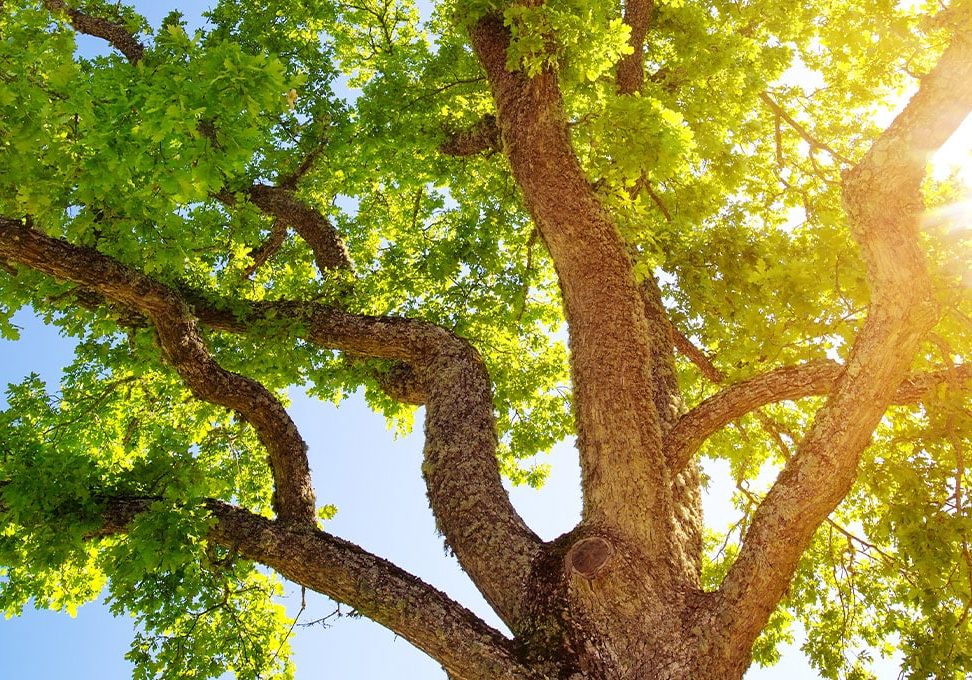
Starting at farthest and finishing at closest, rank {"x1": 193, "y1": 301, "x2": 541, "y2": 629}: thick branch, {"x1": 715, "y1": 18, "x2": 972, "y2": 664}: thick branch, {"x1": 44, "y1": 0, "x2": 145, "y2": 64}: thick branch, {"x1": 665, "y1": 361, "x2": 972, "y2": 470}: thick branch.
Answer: {"x1": 44, "y1": 0, "x2": 145, "y2": 64}: thick branch < {"x1": 665, "y1": 361, "x2": 972, "y2": 470}: thick branch < {"x1": 193, "y1": 301, "x2": 541, "y2": 629}: thick branch < {"x1": 715, "y1": 18, "x2": 972, "y2": 664}: thick branch

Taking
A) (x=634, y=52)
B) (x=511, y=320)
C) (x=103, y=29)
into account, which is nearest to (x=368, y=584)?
(x=511, y=320)

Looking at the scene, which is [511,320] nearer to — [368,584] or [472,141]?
[472,141]

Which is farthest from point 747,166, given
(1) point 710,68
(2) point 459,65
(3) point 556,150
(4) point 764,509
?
(4) point 764,509

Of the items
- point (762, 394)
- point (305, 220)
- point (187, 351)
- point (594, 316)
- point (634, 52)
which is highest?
point (305, 220)

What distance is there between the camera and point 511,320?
33.4 feet

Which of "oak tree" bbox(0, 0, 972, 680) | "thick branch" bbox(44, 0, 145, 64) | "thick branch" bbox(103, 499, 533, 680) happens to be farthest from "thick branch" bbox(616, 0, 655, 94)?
"thick branch" bbox(44, 0, 145, 64)

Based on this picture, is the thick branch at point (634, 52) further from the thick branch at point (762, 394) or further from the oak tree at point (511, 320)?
the thick branch at point (762, 394)

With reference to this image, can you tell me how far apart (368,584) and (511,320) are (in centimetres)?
596

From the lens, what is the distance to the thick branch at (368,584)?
4.18 metres

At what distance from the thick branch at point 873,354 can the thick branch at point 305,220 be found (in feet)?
21.8

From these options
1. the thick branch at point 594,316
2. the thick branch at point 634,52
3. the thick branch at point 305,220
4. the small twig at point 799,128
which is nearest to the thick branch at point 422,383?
the thick branch at point 594,316

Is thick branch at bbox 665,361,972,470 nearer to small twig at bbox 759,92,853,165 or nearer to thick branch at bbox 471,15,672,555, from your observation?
thick branch at bbox 471,15,672,555

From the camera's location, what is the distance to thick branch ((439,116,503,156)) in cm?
857

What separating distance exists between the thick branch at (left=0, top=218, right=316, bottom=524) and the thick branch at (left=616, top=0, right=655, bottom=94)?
5204mm
